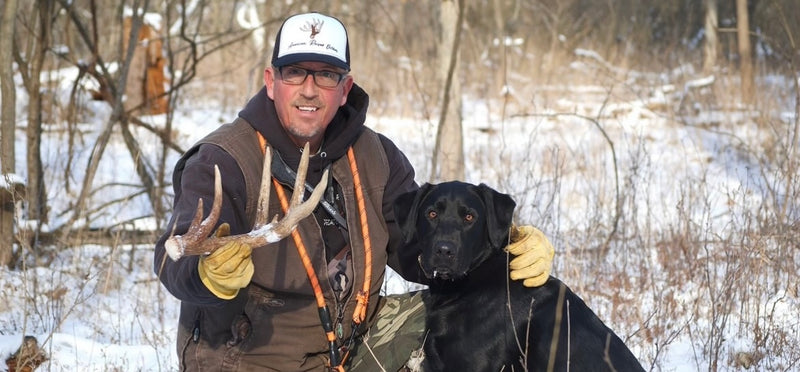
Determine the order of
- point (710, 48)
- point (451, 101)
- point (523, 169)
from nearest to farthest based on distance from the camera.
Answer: point (451, 101) → point (523, 169) → point (710, 48)

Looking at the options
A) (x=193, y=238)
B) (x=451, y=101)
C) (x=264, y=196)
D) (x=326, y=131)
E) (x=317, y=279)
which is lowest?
(x=317, y=279)

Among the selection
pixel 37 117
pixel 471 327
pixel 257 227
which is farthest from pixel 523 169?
pixel 257 227

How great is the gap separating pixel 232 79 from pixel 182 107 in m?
1.34

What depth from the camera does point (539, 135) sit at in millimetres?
10445

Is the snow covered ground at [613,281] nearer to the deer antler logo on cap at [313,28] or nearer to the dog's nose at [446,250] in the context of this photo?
the dog's nose at [446,250]

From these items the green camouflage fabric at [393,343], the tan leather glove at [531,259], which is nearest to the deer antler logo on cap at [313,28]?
the tan leather glove at [531,259]

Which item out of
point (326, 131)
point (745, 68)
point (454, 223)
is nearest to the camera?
point (454, 223)

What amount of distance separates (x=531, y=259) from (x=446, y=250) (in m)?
0.35

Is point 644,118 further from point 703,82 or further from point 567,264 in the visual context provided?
point 567,264

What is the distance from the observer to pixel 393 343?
3.86 m

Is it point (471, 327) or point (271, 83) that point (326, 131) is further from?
point (471, 327)

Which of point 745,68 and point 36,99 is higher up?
point 745,68

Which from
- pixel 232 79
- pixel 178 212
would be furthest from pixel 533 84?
pixel 178 212

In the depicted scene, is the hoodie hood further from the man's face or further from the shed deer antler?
the shed deer antler
